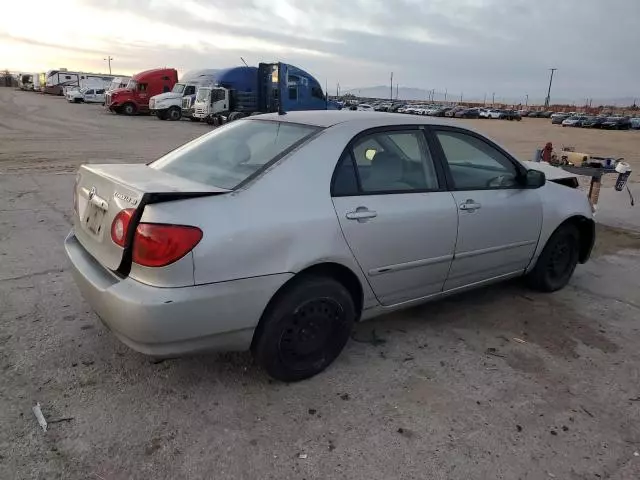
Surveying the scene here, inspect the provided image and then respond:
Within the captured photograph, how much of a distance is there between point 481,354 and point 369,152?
1.55 metres

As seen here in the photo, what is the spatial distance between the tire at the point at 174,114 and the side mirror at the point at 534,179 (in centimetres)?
3129

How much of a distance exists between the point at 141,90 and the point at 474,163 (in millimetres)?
35459

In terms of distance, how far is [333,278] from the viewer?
3.01m

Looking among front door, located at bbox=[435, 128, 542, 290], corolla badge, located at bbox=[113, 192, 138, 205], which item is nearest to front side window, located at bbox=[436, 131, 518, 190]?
front door, located at bbox=[435, 128, 542, 290]

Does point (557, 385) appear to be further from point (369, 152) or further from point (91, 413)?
point (91, 413)

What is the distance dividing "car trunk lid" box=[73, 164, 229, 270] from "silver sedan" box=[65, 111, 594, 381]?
1cm

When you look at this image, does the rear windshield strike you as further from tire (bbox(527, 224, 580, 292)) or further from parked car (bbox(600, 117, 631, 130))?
parked car (bbox(600, 117, 631, 130))

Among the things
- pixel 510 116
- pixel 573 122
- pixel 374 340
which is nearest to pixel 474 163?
pixel 374 340

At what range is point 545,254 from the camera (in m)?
4.34

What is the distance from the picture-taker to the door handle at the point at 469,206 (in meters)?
3.47

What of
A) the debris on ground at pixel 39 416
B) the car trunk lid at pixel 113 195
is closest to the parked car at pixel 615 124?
the car trunk lid at pixel 113 195

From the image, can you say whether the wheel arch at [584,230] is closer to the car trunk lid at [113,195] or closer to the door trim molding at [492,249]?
the door trim molding at [492,249]

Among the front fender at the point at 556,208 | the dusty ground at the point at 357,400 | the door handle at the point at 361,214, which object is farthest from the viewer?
the front fender at the point at 556,208

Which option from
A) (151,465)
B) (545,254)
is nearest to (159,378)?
(151,465)
